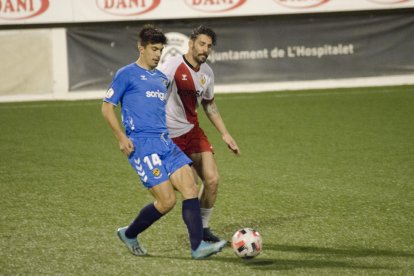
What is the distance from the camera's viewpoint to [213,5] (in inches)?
725

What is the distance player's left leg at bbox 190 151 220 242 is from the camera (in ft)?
22.2

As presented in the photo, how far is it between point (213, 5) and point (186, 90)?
11.9m

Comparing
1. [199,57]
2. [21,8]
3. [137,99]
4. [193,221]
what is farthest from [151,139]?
[21,8]

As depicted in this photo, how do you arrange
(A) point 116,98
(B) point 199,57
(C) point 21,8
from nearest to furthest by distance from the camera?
(A) point 116,98 < (B) point 199,57 < (C) point 21,8

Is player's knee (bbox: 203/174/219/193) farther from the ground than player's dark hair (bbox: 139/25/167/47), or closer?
closer

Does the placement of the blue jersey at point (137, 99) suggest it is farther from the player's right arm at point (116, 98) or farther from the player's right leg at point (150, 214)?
the player's right leg at point (150, 214)

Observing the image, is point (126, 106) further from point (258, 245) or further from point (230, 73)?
point (230, 73)

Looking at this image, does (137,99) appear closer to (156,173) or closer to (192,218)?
(156,173)

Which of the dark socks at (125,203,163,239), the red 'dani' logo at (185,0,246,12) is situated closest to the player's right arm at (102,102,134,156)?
the dark socks at (125,203,163,239)

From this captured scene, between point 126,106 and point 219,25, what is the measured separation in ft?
42.4

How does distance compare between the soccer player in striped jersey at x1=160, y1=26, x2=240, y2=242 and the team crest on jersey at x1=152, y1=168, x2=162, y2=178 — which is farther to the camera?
the soccer player in striped jersey at x1=160, y1=26, x2=240, y2=242

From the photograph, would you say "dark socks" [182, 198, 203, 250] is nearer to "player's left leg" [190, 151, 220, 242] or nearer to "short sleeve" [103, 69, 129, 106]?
"player's left leg" [190, 151, 220, 242]

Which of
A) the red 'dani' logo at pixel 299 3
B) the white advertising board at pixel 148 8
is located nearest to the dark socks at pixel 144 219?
the white advertising board at pixel 148 8

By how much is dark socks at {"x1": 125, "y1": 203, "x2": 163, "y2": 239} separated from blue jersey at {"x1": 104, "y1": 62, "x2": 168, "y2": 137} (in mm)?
579
